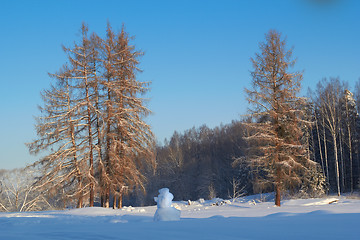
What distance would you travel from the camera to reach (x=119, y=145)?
66.8 feet

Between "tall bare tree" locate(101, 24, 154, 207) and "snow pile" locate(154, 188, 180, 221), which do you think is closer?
"snow pile" locate(154, 188, 180, 221)

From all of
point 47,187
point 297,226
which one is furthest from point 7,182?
point 297,226

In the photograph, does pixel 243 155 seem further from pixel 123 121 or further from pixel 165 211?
pixel 165 211

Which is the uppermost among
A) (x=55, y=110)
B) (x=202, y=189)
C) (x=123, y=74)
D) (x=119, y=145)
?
(x=123, y=74)

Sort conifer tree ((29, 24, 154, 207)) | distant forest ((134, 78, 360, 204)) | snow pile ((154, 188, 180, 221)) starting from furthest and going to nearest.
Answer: distant forest ((134, 78, 360, 204)) < conifer tree ((29, 24, 154, 207)) < snow pile ((154, 188, 180, 221))

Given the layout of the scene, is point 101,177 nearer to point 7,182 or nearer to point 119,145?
point 119,145

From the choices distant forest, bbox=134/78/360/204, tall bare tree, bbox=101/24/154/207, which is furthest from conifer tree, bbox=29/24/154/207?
distant forest, bbox=134/78/360/204

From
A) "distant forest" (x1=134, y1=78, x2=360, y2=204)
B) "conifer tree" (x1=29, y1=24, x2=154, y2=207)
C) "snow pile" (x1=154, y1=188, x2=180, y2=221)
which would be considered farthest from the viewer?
"distant forest" (x1=134, y1=78, x2=360, y2=204)

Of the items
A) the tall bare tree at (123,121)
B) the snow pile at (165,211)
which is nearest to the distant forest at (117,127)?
the tall bare tree at (123,121)

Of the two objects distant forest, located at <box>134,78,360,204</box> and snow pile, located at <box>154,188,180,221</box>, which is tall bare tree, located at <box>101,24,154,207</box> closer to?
distant forest, located at <box>134,78,360,204</box>

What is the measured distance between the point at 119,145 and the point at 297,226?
601 inches

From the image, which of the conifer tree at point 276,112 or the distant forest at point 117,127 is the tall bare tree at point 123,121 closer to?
the distant forest at point 117,127

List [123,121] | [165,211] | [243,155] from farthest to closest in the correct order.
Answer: [243,155] < [123,121] < [165,211]

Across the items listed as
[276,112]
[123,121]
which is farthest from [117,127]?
[276,112]
